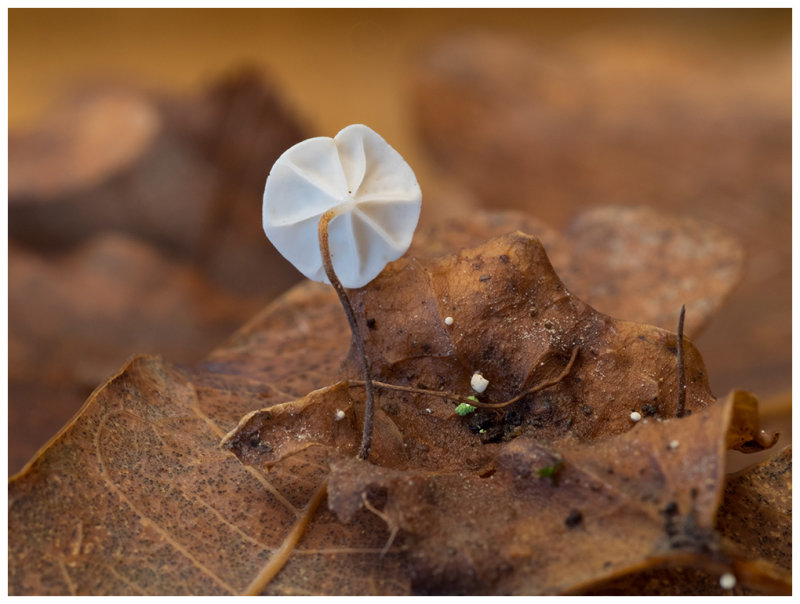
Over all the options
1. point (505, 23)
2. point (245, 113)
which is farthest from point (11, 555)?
point (505, 23)

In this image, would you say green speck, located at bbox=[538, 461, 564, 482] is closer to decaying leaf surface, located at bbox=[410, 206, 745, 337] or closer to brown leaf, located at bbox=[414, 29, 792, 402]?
decaying leaf surface, located at bbox=[410, 206, 745, 337]

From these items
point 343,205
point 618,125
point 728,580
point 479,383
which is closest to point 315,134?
point 618,125

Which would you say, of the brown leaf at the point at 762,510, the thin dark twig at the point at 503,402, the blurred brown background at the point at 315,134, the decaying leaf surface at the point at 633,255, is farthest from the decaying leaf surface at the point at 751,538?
the blurred brown background at the point at 315,134

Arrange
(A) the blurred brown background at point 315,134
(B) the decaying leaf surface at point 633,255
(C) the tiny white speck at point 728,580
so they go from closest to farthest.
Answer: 1. (C) the tiny white speck at point 728,580
2. (B) the decaying leaf surface at point 633,255
3. (A) the blurred brown background at point 315,134

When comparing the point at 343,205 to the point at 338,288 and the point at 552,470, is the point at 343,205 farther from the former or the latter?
the point at 552,470

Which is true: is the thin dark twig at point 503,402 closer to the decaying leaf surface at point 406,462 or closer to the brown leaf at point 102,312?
the decaying leaf surface at point 406,462

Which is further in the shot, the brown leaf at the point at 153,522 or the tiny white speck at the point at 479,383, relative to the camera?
the tiny white speck at the point at 479,383
